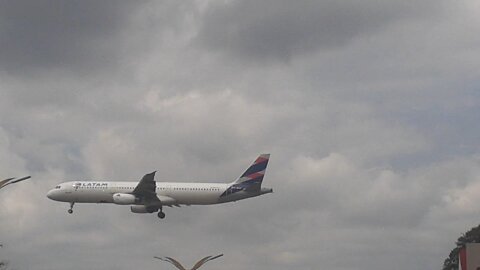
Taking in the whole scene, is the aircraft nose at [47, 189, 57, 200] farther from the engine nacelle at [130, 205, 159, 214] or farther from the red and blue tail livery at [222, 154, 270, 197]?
the red and blue tail livery at [222, 154, 270, 197]

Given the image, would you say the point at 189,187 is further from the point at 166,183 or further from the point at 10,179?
the point at 10,179

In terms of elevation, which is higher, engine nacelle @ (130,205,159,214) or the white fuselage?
the white fuselage

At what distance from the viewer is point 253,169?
155000 mm

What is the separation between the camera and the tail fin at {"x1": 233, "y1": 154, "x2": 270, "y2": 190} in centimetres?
15188

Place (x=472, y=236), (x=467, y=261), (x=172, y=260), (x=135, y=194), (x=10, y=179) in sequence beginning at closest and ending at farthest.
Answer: (x=10, y=179) < (x=467, y=261) < (x=172, y=260) < (x=135, y=194) < (x=472, y=236)

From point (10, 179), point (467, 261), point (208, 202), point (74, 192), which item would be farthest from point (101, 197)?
point (10, 179)

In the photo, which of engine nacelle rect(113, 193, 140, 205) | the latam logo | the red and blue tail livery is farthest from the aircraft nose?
the red and blue tail livery

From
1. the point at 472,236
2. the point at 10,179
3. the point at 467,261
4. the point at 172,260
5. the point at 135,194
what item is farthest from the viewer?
the point at 472,236

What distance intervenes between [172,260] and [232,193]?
1817 cm

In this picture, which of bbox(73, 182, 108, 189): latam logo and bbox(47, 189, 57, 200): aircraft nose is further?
bbox(47, 189, 57, 200): aircraft nose

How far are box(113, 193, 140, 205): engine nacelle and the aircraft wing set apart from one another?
0.75m

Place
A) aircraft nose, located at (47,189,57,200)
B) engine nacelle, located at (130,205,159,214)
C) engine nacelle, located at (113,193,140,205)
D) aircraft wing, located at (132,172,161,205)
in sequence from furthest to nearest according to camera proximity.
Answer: aircraft nose, located at (47,189,57,200) → engine nacelle, located at (130,205,159,214) → engine nacelle, located at (113,193,140,205) → aircraft wing, located at (132,172,161,205)

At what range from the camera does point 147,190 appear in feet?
488

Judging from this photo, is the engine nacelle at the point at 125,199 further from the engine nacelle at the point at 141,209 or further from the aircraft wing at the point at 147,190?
the engine nacelle at the point at 141,209
